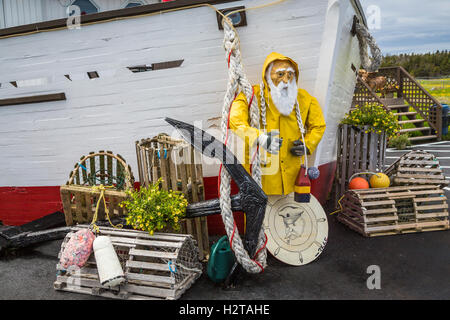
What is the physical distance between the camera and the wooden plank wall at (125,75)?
133 inches

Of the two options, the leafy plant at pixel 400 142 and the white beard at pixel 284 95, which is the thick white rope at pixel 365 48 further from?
the leafy plant at pixel 400 142

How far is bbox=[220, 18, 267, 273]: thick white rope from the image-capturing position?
2.84 m

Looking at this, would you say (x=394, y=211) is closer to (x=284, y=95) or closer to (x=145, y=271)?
(x=284, y=95)

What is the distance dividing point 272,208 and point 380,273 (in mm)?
1124

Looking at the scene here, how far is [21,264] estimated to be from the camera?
3676 millimetres

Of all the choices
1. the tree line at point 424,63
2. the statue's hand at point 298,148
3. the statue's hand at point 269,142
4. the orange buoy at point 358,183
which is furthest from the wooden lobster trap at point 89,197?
the tree line at point 424,63

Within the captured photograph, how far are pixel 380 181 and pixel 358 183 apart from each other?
27cm

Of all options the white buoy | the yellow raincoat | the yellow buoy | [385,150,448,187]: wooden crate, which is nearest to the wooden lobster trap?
the white buoy

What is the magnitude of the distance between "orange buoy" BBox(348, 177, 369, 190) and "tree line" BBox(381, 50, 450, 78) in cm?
1559

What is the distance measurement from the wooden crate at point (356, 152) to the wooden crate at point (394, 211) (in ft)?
1.86

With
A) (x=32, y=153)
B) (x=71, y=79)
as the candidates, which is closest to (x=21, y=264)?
(x=32, y=153)

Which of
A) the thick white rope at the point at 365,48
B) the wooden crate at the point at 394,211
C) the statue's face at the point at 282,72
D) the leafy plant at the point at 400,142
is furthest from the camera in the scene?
the leafy plant at the point at 400,142

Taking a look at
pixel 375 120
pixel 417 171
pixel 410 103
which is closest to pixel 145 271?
pixel 375 120

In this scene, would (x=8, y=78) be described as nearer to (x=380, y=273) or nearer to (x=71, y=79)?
(x=71, y=79)
